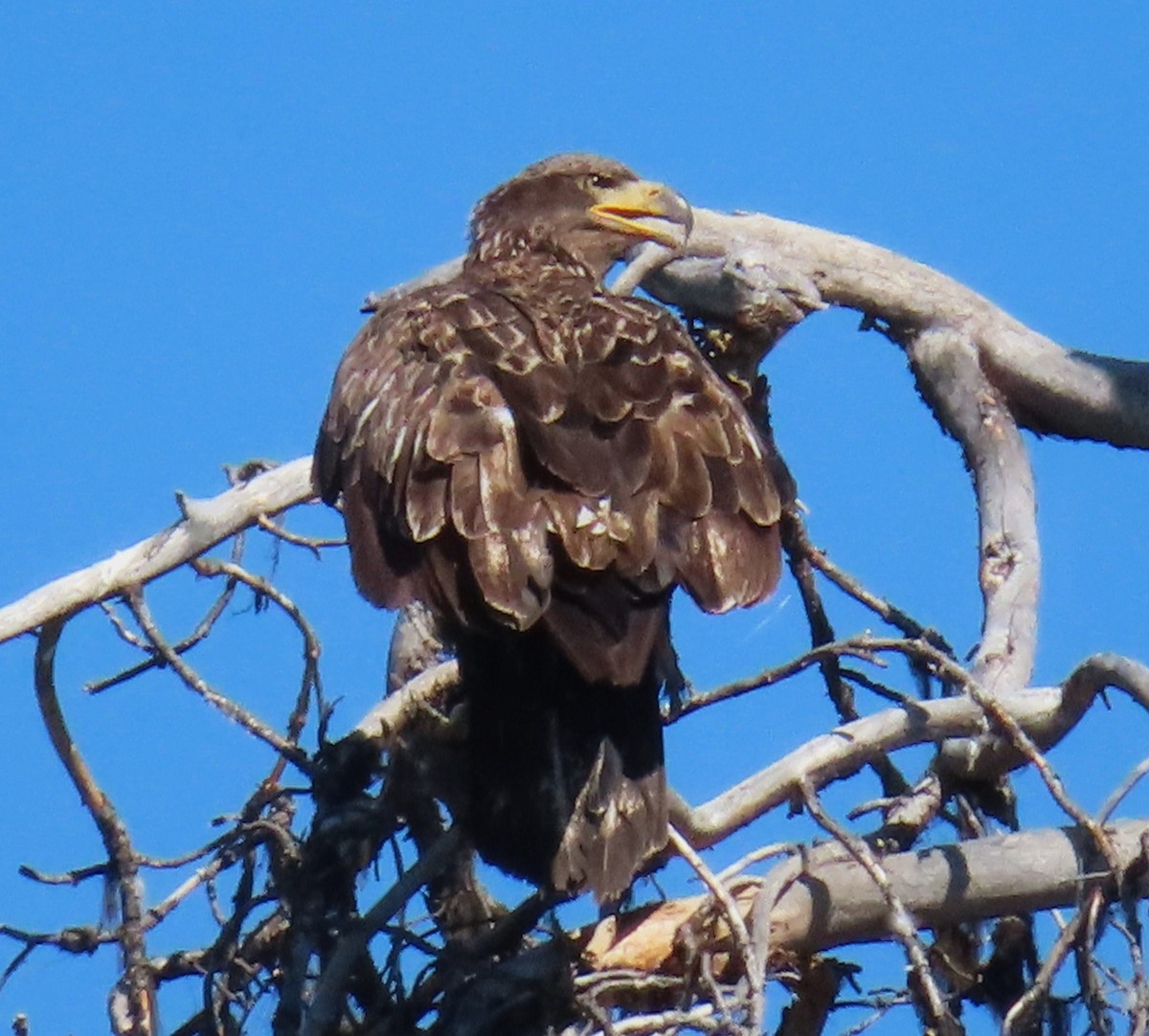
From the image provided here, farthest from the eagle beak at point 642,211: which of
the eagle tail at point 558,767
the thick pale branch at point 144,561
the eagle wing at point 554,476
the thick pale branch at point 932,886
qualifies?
the thick pale branch at point 932,886

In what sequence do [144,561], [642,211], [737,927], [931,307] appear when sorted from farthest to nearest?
1. [642,211]
2. [931,307]
3. [144,561]
4. [737,927]

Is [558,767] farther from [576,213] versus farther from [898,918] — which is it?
[576,213]

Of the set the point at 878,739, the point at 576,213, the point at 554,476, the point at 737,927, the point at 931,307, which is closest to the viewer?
the point at 737,927

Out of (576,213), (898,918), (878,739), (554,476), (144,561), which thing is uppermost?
(576,213)

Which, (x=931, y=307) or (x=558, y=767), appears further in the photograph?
(x=931, y=307)

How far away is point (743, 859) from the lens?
4945 mm

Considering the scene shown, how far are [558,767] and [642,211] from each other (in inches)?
100

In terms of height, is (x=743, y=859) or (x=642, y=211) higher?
(x=642, y=211)

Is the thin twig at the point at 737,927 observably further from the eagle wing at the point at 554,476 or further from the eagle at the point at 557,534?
the eagle wing at the point at 554,476

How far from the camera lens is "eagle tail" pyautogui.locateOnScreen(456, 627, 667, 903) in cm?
492

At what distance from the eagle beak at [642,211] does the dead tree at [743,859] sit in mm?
509

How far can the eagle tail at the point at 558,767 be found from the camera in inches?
194

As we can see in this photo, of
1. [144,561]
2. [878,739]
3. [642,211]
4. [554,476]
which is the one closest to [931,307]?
[642,211]

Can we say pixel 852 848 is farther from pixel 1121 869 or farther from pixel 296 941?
pixel 296 941
